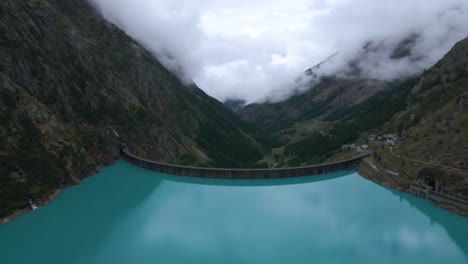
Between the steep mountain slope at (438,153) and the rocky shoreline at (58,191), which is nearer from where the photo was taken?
the rocky shoreline at (58,191)

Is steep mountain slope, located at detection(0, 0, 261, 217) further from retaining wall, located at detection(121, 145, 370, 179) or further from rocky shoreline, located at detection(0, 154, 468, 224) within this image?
retaining wall, located at detection(121, 145, 370, 179)

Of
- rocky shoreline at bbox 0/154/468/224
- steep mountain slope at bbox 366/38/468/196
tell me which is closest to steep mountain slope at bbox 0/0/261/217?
rocky shoreline at bbox 0/154/468/224

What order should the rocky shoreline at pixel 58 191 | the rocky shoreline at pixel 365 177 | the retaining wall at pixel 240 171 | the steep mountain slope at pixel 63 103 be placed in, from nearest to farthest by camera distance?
the rocky shoreline at pixel 58 191 → the rocky shoreline at pixel 365 177 → the steep mountain slope at pixel 63 103 → the retaining wall at pixel 240 171

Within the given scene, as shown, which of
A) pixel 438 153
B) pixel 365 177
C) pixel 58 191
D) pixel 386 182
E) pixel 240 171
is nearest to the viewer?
pixel 58 191

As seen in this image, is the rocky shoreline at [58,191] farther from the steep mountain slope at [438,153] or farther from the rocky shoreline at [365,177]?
the steep mountain slope at [438,153]

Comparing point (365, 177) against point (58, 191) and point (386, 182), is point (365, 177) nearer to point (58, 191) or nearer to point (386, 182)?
point (386, 182)

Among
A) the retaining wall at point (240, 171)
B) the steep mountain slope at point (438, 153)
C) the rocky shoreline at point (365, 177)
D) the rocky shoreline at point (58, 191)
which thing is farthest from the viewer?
the retaining wall at point (240, 171)

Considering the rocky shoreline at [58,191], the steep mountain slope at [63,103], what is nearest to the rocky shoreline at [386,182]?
the steep mountain slope at [63,103]

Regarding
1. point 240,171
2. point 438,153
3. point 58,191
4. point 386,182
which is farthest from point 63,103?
point 438,153

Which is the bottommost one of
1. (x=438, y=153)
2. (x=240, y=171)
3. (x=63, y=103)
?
(x=240, y=171)
